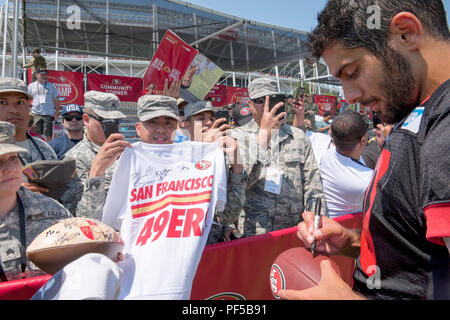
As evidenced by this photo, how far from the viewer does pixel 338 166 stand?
121 inches

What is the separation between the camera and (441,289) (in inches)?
37.1

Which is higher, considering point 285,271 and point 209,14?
point 209,14

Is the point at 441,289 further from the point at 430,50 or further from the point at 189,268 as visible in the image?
the point at 189,268

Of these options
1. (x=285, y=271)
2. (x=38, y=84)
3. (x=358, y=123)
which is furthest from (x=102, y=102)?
(x=38, y=84)

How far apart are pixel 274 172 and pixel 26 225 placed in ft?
6.80

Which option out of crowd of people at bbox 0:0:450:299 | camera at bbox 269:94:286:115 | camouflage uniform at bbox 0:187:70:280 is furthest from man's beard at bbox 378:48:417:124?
camouflage uniform at bbox 0:187:70:280

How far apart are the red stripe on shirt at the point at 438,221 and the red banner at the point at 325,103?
57.6 feet

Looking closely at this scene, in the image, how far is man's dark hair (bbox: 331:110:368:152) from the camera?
3.04 metres

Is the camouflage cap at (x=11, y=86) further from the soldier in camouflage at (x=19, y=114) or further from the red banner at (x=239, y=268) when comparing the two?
the red banner at (x=239, y=268)

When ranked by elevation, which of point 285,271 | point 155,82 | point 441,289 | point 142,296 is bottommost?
point 142,296

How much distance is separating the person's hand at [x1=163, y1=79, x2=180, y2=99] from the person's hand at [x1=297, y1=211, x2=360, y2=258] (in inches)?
107

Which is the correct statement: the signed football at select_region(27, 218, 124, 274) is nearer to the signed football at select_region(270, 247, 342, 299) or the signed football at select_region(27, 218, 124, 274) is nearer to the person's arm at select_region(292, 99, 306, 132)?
the signed football at select_region(270, 247, 342, 299)
